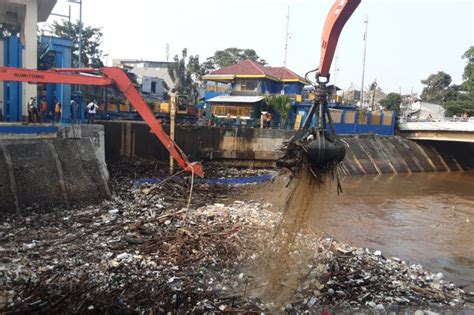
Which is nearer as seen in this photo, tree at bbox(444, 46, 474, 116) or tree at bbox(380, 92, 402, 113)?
tree at bbox(444, 46, 474, 116)

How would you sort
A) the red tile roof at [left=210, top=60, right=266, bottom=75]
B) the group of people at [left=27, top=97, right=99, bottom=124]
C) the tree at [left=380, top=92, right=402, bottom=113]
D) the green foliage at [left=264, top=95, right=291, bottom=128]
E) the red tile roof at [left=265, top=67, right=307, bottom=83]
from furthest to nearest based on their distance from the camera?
the tree at [left=380, top=92, right=402, bottom=113] < the red tile roof at [left=265, top=67, right=307, bottom=83] < the red tile roof at [left=210, top=60, right=266, bottom=75] < the green foliage at [left=264, top=95, right=291, bottom=128] < the group of people at [left=27, top=97, right=99, bottom=124]

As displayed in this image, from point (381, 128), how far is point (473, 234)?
859 inches

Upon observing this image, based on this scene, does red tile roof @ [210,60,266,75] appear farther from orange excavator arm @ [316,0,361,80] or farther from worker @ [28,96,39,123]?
orange excavator arm @ [316,0,361,80]

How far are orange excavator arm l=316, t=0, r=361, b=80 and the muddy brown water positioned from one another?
1.94 m

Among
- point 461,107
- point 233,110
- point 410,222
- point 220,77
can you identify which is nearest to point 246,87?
point 220,77

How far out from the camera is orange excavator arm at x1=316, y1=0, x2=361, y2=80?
6332 mm

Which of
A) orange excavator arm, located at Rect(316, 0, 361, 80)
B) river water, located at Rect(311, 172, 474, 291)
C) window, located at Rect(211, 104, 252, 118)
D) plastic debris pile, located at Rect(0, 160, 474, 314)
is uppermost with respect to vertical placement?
orange excavator arm, located at Rect(316, 0, 361, 80)

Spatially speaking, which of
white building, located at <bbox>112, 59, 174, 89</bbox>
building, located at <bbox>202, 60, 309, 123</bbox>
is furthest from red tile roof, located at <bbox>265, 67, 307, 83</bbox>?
white building, located at <bbox>112, 59, 174, 89</bbox>

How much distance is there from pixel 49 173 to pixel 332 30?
913 centimetres

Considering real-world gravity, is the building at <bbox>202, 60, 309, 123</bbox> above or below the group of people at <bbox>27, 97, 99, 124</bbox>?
above

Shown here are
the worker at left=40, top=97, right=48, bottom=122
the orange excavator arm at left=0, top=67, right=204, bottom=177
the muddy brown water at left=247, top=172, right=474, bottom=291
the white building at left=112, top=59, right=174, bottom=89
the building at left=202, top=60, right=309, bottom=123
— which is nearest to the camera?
the muddy brown water at left=247, top=172, right=474, bottom=291

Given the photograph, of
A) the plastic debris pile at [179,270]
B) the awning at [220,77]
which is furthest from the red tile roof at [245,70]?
the plastic debris pile at [179,270]

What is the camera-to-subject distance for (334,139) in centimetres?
644

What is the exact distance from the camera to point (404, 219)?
→ 1548 centimetres
